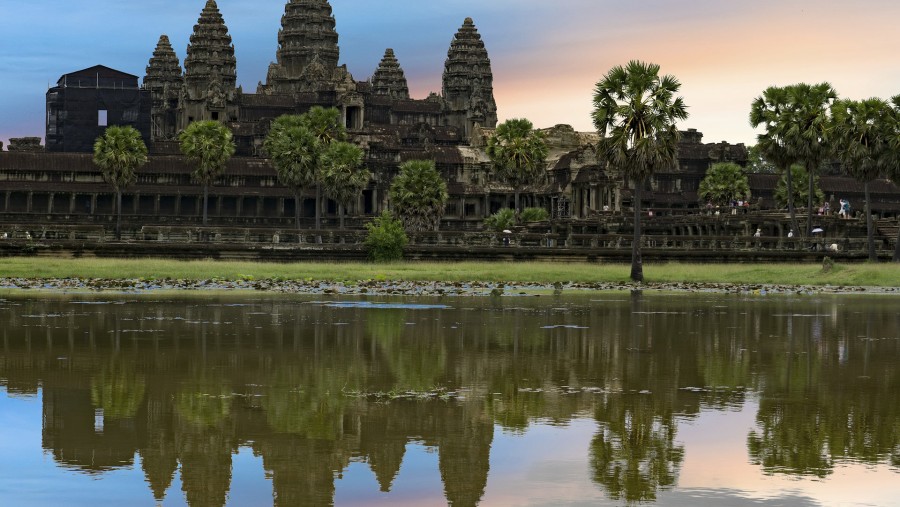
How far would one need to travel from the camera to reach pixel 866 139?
73000mm

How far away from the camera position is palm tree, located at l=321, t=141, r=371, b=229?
3814 inches

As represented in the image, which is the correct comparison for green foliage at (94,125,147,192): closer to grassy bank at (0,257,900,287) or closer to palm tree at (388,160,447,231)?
palm tree at (388,160,447,231)

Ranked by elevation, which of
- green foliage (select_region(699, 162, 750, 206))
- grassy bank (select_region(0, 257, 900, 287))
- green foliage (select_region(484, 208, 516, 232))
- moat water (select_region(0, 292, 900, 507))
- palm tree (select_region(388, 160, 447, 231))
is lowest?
moat water (select_region(0, 292, 900, 507))

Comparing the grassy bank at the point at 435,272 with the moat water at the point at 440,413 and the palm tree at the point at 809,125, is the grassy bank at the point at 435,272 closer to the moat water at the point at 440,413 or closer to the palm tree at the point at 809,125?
the palm tree at the point at 809,125

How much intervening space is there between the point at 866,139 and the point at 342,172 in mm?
37484

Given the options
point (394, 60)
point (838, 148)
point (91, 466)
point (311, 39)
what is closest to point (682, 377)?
point (91, 466)

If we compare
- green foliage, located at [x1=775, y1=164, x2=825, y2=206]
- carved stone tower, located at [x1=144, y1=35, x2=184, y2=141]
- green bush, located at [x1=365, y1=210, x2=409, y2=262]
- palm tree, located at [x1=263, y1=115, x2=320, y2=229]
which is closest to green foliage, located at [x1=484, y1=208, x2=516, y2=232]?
palm tree, located at [x1=263, y1=115, x2=320, y2=229]

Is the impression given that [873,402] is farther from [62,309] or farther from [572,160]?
[572,160]

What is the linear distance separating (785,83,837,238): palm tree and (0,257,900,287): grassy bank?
10994 millimetres

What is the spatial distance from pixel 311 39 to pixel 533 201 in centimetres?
4744

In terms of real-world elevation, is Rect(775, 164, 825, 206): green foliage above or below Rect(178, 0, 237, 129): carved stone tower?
below

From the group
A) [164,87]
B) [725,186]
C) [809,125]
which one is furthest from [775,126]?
[164,87]

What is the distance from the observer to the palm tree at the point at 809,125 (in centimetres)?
7844

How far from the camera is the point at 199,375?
24.5 meters
